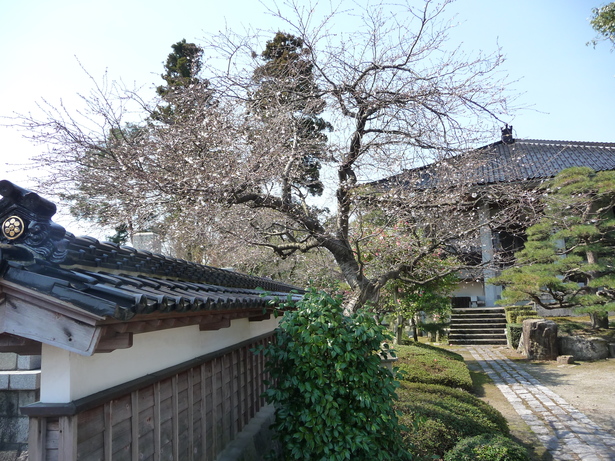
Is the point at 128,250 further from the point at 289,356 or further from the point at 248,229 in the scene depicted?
the point at 248,229

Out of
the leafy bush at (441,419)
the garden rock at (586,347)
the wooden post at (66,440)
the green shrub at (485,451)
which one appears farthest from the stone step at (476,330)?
the wooden post at (66,440)

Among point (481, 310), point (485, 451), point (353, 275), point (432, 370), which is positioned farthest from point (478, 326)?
point (485, 451)

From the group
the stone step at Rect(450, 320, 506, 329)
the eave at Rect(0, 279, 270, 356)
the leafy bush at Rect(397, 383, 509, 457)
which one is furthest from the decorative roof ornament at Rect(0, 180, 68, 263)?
the stone step at Rect(450, 320, 506, 329)

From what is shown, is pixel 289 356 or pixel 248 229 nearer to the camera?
pixel 289 356

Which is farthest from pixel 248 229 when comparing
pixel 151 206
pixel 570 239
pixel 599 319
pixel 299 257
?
pixel 599 319

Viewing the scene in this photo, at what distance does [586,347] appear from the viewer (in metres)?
15.1

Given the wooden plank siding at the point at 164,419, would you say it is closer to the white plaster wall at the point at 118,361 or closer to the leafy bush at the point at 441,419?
the white plaster wall at the point at 118,361

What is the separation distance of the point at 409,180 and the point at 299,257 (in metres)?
6.26

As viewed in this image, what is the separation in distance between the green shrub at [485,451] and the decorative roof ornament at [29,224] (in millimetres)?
5326

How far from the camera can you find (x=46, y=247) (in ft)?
8.46

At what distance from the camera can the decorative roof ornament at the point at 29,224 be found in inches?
99.4

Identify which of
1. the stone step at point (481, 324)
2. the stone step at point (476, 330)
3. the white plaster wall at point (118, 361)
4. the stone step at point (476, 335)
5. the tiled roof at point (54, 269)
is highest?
the tiled roof at point (54, 269)

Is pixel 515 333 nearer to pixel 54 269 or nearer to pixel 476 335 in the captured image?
pixel 476 335

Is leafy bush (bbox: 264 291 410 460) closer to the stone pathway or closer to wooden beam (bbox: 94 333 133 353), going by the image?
wooden beam (bbox: 94 333 133 353)
